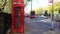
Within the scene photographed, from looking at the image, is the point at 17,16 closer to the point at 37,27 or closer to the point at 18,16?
the point at 18,16

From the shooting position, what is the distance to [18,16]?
28.5ft

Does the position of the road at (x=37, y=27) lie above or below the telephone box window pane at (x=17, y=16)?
below

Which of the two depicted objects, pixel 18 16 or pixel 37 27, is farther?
pixel 37 27

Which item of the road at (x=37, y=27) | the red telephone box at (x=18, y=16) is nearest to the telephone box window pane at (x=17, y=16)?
the red telephone box at (x=18, y=16)

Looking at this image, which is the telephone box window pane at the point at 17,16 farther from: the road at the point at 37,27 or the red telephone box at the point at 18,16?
the road at the point at 37,27

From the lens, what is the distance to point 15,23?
8695 millimetres

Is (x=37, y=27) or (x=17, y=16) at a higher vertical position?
(x=17, y=16)

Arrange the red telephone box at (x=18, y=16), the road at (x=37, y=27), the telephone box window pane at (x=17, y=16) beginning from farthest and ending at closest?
1. the road at (x=37, y=27)
2. the telephone box window pane at (x=17, y=16)
3. the red telephone box at (x=18, y=16)

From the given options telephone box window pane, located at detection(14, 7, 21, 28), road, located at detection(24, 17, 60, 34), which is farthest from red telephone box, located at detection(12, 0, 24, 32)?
road, located at detection(24, 17, 60, 34)

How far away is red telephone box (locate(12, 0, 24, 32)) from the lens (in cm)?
→ 848

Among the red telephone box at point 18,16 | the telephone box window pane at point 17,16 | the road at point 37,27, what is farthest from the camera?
the road at point 37,27

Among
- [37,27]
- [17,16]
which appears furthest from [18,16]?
[37,27]

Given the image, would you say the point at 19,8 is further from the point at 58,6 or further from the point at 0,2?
the point at 58,6

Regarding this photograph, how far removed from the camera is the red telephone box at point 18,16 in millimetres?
8484
